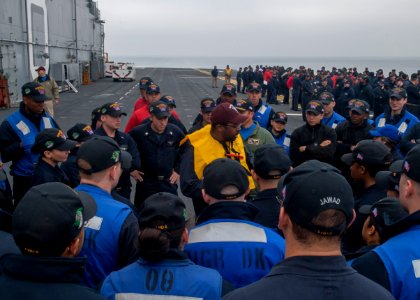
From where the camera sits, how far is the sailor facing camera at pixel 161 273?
7.57 ft

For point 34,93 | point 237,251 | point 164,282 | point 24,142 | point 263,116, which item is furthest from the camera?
point 263,116

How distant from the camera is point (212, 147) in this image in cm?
463

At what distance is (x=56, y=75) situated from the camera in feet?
100

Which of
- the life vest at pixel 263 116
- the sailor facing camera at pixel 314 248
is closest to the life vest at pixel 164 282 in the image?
the sailor facing camera at pixel 314 248

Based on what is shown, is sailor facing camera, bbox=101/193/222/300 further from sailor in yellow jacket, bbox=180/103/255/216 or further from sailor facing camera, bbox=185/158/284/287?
sailor in yellow jacket, bbox=180/103/255/216

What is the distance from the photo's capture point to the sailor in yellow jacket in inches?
175

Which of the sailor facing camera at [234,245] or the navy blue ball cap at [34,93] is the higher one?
the navy blue ball cap at [34,93]

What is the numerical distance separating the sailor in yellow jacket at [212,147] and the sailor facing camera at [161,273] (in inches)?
75.3

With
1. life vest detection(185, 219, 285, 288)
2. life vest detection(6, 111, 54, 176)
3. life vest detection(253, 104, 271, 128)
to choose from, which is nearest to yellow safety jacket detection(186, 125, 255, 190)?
life vest detection(185, 219, 285, 288)

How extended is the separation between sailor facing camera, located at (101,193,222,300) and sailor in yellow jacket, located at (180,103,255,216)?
1913 millimetres

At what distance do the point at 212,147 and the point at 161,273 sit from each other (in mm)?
2398

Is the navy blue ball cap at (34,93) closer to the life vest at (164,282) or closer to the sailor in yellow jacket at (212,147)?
the sailor in yellow jacket at (212,147)

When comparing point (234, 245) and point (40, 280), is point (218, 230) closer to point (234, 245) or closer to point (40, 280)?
point (234, 245)

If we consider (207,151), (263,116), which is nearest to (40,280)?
(207,151)
